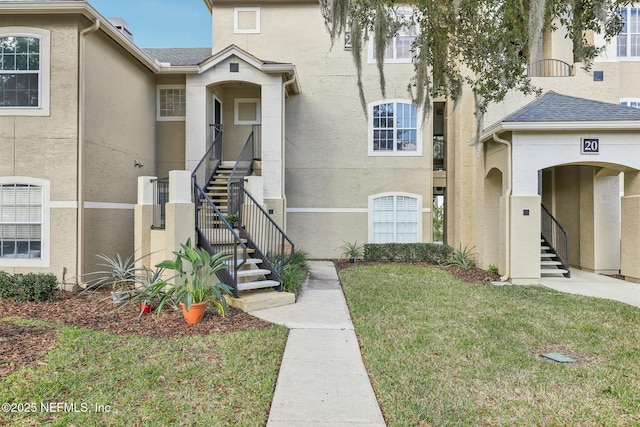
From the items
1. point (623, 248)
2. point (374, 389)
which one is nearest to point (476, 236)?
point (623, 248)

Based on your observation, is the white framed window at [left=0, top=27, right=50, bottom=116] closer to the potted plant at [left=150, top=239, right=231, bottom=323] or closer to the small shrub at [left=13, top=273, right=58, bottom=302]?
the small shrub at [left=13, top=273, right=58, bottom=302]

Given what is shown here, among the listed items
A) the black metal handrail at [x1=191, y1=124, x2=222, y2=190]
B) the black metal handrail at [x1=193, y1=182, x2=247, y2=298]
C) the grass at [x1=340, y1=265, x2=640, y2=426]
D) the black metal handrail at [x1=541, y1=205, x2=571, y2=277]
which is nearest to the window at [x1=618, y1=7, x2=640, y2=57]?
the black metal handrail at [x1=541, y1=205, x2=571, y2=277]

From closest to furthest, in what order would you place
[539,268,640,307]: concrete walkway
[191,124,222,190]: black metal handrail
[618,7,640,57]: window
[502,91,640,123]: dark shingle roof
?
1. [539,268,640,307]: concrete walkway
2. [502,91,640,123]: dark shingle roof
3. [191,124,222,190]: black metal handrail
4. [618,7,640,57]: window

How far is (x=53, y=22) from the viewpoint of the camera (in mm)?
7996

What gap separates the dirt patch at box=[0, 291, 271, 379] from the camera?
15.0 ft

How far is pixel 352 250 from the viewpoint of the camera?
12.6m

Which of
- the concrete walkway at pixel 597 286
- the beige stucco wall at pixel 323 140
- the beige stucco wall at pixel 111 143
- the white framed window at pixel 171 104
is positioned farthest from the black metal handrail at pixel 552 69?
the beige stucco wall at pixel 111 143

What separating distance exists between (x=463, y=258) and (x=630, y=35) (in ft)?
30.5

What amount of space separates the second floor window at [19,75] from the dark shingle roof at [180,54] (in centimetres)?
549

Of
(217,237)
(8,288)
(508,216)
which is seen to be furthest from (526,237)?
(8,288)

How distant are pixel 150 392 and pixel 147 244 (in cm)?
432

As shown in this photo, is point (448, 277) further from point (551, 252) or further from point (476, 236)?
point (551, 252)

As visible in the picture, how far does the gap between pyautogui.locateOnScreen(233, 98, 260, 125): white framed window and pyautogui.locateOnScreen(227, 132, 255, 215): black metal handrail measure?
73 centimetres

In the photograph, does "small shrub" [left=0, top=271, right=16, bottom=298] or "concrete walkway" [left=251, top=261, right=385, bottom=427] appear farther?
"small shrub" [left=0, top=271, right=16, bottom=298]
